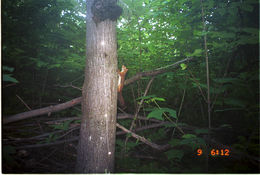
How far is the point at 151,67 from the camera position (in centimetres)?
290

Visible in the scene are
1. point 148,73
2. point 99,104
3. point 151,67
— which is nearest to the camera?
point 99,104

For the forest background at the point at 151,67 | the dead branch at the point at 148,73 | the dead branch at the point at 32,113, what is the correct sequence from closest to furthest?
the forest background at the point at 151,67
the dead branch at the point at 32,113
the dead branch at the point at 148,73

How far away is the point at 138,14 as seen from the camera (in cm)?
237

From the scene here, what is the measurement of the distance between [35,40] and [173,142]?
10.3 feet

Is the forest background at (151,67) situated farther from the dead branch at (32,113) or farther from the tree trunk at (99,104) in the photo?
the tree trunk at (99,104)

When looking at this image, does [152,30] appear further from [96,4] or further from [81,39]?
[81,39]

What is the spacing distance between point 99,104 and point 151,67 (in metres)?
1.58

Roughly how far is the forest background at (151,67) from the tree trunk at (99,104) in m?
0.48

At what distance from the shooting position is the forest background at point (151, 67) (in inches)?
72.3

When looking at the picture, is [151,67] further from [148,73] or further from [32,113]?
[32,113]

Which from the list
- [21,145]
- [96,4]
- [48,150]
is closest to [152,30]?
[96,4]
